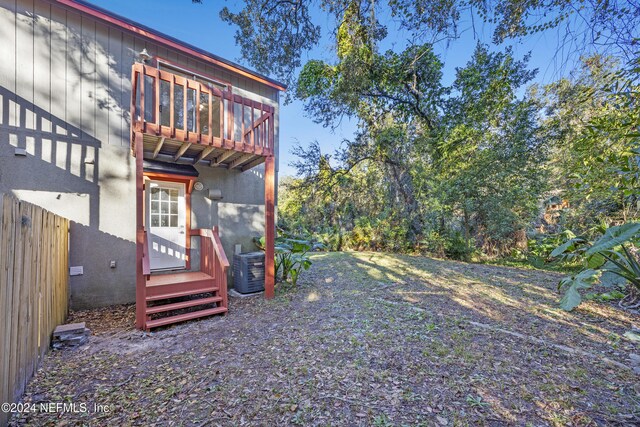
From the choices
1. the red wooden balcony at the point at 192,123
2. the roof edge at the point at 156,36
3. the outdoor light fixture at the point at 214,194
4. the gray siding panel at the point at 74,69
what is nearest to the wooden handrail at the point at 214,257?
the outdoor light fixture at the point at 214,194

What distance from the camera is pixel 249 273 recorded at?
5215 millimetres

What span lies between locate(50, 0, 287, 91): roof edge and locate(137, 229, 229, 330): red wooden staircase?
3.60 meters

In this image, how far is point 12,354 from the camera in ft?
6.57

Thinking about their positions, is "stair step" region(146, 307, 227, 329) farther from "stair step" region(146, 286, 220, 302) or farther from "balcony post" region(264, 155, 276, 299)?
"balcony post" region(264, 155, 276, 299)

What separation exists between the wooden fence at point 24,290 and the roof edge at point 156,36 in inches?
143

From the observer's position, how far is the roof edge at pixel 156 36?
435 centimetres

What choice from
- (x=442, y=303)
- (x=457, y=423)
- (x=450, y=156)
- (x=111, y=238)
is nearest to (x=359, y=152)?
(x=450, y=156)

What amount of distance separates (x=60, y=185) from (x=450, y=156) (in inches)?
378

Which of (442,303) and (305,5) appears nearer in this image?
(442,303)

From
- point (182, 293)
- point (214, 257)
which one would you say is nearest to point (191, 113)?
point (214, 257)

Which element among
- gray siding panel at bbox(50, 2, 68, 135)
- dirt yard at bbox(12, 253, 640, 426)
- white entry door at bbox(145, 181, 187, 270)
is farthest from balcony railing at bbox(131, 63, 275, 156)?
dirt yard at bbox(12, 253, 640, 426)

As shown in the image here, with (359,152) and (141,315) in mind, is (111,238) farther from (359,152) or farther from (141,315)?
(359,152)

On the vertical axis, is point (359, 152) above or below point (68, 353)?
above

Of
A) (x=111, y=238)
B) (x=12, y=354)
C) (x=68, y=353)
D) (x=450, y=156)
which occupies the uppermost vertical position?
(x=450, y=156)
